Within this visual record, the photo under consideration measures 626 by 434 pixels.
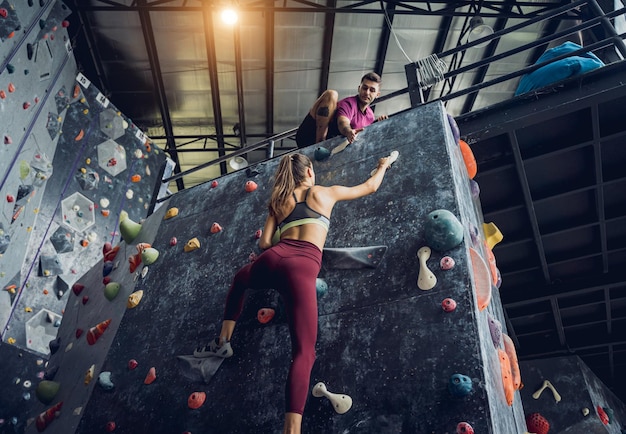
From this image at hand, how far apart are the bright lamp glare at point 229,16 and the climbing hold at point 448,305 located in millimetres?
6935

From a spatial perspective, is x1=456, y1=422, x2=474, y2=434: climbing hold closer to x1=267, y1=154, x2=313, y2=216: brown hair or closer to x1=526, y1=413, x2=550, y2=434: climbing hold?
x1=267, y1=154, x2=313, y2=216: brown hair

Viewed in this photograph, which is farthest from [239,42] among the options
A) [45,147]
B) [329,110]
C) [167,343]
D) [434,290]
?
[434,290]

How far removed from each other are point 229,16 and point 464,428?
294 inches

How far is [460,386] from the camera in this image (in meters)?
1.94

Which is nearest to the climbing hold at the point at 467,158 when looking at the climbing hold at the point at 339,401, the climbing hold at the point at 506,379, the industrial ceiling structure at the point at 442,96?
the industrial ceiling structure at the point at 442,96

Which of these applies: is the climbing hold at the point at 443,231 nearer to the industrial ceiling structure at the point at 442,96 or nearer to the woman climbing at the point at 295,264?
the woman climbing at the point at 295,264

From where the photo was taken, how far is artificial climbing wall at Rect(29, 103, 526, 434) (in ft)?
6.88

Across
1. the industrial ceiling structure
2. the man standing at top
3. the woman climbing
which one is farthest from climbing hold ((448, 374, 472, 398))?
the industrial ceiling structure

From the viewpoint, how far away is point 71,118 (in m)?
6.50

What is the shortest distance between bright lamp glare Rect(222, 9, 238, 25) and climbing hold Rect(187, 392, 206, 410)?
6718 millimetres

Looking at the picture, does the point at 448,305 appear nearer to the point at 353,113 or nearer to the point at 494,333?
the point at 494,333

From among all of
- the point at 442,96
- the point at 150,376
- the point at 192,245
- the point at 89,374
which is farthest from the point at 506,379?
the point at 442,96

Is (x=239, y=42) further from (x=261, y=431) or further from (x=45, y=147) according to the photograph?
(x=261, y=431)

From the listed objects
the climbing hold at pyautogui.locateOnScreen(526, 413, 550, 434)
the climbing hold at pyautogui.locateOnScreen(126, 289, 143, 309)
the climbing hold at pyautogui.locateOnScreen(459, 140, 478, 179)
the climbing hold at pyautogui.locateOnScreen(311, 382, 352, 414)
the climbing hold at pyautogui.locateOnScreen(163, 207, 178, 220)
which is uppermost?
the climbing hold at pyautogui.locateOnScreen(459, 140, 478, 179)
